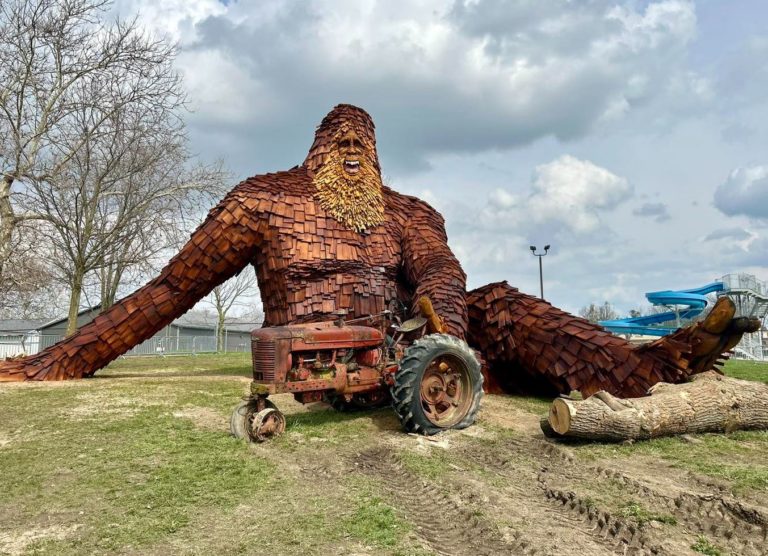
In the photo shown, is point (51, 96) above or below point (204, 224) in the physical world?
above

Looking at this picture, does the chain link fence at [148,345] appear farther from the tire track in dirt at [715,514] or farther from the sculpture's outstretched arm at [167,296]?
the tire track in dirt at [715,514]

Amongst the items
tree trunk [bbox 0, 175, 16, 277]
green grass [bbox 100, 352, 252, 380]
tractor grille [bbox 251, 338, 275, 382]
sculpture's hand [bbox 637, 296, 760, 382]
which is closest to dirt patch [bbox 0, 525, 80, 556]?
tractor grille [bbox 251, 338, 275, 382]

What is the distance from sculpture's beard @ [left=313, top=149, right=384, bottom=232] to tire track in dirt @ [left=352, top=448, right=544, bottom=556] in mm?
3790

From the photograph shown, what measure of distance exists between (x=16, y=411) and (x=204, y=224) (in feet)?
10.1

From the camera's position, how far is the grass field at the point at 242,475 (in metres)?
2.88

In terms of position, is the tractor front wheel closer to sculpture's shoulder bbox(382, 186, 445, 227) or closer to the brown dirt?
the brown dirt

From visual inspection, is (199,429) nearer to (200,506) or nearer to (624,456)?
(200,506)

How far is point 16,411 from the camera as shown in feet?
19.4

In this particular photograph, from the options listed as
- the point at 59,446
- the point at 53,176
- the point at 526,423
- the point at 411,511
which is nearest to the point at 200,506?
the point at 411,511

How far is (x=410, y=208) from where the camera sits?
8.12m

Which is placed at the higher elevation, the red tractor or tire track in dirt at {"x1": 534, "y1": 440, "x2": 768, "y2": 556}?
the red tractor

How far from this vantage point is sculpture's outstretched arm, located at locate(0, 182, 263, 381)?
24.2 ft

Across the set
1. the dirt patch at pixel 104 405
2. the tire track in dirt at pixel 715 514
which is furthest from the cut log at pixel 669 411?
the dirt patch at pixel 104 405

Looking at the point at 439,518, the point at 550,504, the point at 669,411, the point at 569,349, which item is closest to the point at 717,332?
the point at 669,411
